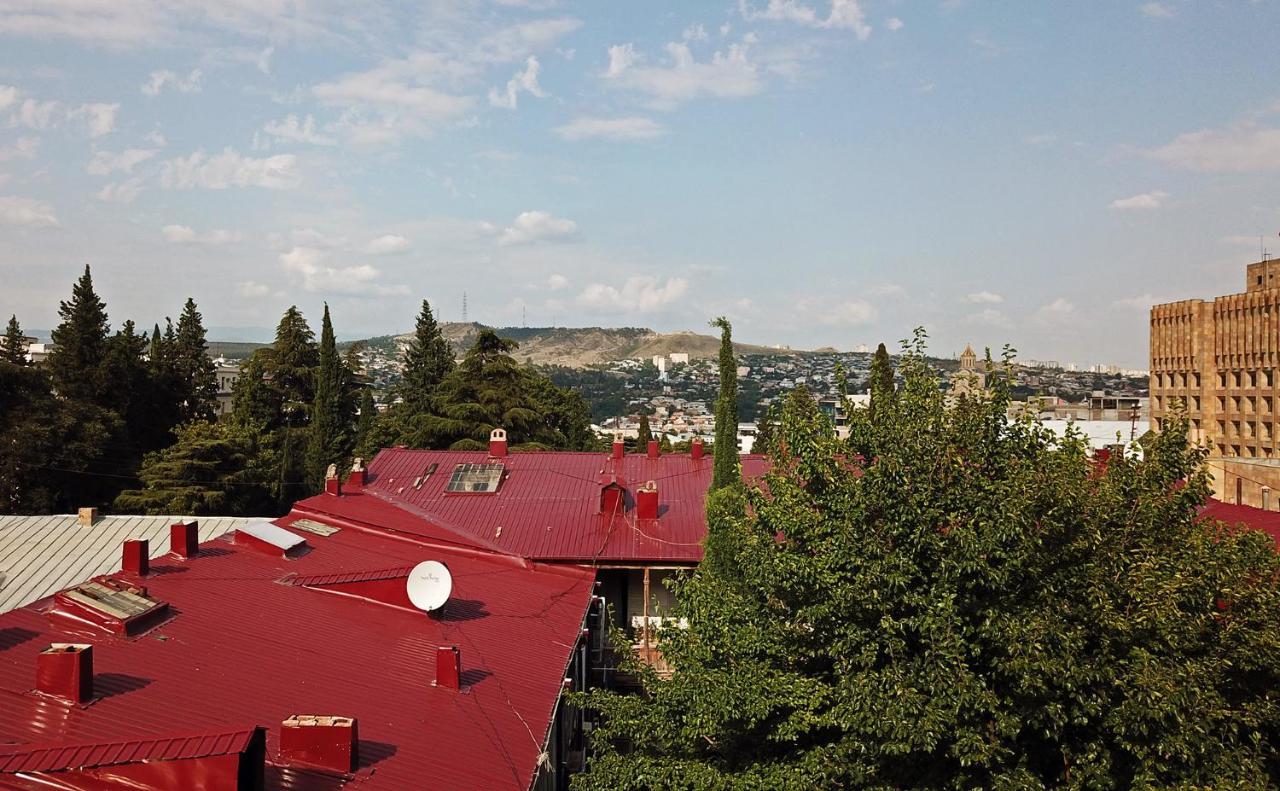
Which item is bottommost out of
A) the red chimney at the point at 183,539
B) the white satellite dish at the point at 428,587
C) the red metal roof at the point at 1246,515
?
the white satellite dish at the point at 428,587

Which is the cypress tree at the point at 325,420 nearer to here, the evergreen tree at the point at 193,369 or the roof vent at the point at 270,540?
the evergreen tree at the point at 193,369

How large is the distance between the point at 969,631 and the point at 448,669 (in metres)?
7.13

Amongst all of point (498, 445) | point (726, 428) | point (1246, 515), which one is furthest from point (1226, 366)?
point (498, 445)

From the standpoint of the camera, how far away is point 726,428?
82.8ft

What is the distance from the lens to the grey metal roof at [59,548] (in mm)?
22406

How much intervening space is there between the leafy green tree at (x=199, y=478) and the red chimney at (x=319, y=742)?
3028 centimetres

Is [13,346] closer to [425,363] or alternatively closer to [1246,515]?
[425,363]

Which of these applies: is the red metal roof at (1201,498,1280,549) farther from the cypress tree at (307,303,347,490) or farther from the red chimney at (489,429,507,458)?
the cypress tree at (307,303,347,490)

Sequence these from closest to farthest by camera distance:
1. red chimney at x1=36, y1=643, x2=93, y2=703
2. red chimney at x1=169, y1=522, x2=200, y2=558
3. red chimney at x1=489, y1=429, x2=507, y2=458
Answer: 1. red chimney at x1=36, y1=643, x2=93, y2=703
2. red chimney at x1=169, y1=522, x2=200, y2=558
3. red chimney at x1=489, y1=429, x2=507, y2=458

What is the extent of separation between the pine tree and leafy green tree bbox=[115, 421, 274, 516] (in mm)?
7144

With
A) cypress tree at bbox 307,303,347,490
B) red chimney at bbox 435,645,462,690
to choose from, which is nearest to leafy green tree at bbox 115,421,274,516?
cypress tree at bbox 307,303,347,490

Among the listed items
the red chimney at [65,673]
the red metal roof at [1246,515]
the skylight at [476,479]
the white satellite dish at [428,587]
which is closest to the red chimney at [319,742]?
the red chimney at [65,673]

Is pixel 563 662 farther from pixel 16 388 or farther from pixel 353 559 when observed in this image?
pixel 16 388

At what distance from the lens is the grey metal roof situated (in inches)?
882
